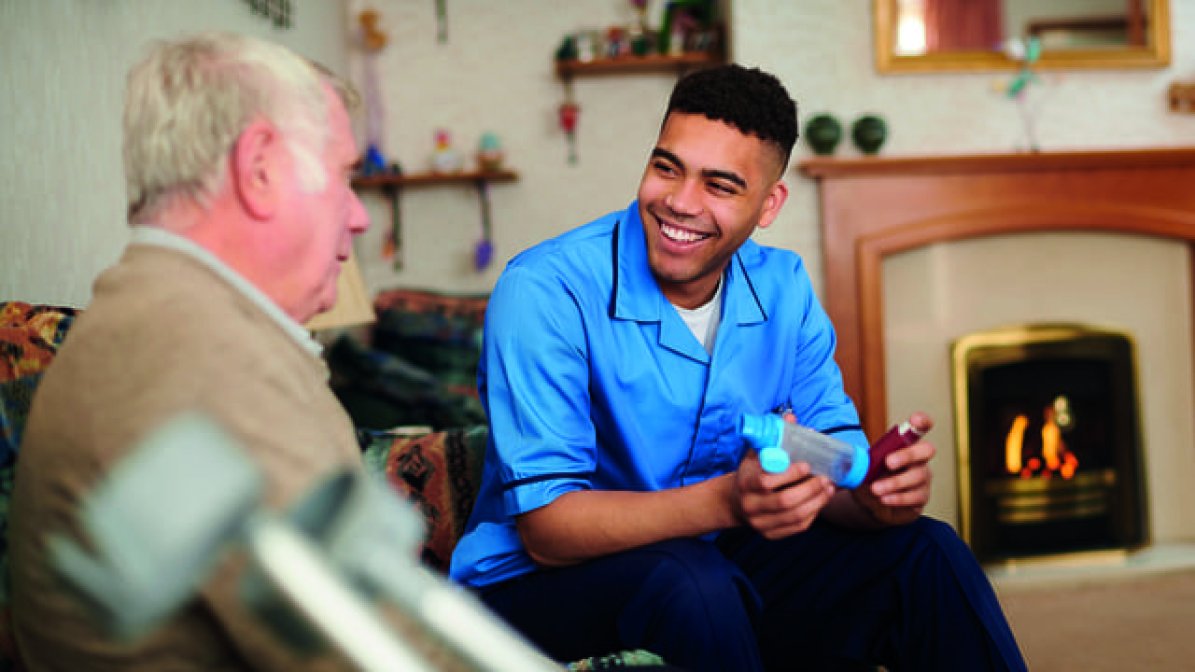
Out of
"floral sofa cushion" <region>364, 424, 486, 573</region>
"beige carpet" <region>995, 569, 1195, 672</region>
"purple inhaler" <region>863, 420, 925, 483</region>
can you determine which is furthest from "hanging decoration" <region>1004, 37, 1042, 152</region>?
"floral sofa cushion" <region>364, 424, 486, 573</region>

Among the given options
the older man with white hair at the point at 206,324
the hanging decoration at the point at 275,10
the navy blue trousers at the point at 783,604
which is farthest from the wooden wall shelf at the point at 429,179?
the older man with white hair at the point at 206,324

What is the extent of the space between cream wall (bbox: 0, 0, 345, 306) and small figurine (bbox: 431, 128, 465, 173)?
1634 mm

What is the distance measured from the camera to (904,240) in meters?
3.31

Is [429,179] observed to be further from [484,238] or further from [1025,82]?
[1025,82]

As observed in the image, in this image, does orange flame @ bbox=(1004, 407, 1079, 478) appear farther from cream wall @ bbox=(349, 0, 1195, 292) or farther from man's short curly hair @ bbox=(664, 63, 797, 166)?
man's short curly hair @ bbox=(664, 63, 797, 166)

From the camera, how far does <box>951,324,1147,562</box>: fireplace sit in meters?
3.35

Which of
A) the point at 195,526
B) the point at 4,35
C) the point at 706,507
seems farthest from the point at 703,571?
the point at 4,35

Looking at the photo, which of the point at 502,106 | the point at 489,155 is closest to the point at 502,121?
the point at 502,106

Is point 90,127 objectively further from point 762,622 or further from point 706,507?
point 762,622

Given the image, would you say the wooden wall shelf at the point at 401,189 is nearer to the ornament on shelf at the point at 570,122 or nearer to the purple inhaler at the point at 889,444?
the ornament on shelf at the point at 570,122

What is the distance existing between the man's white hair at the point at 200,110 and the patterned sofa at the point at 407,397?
0.34 m

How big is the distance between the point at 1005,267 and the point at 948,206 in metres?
0.33

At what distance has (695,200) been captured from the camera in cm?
150

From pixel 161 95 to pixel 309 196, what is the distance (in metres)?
0.13
